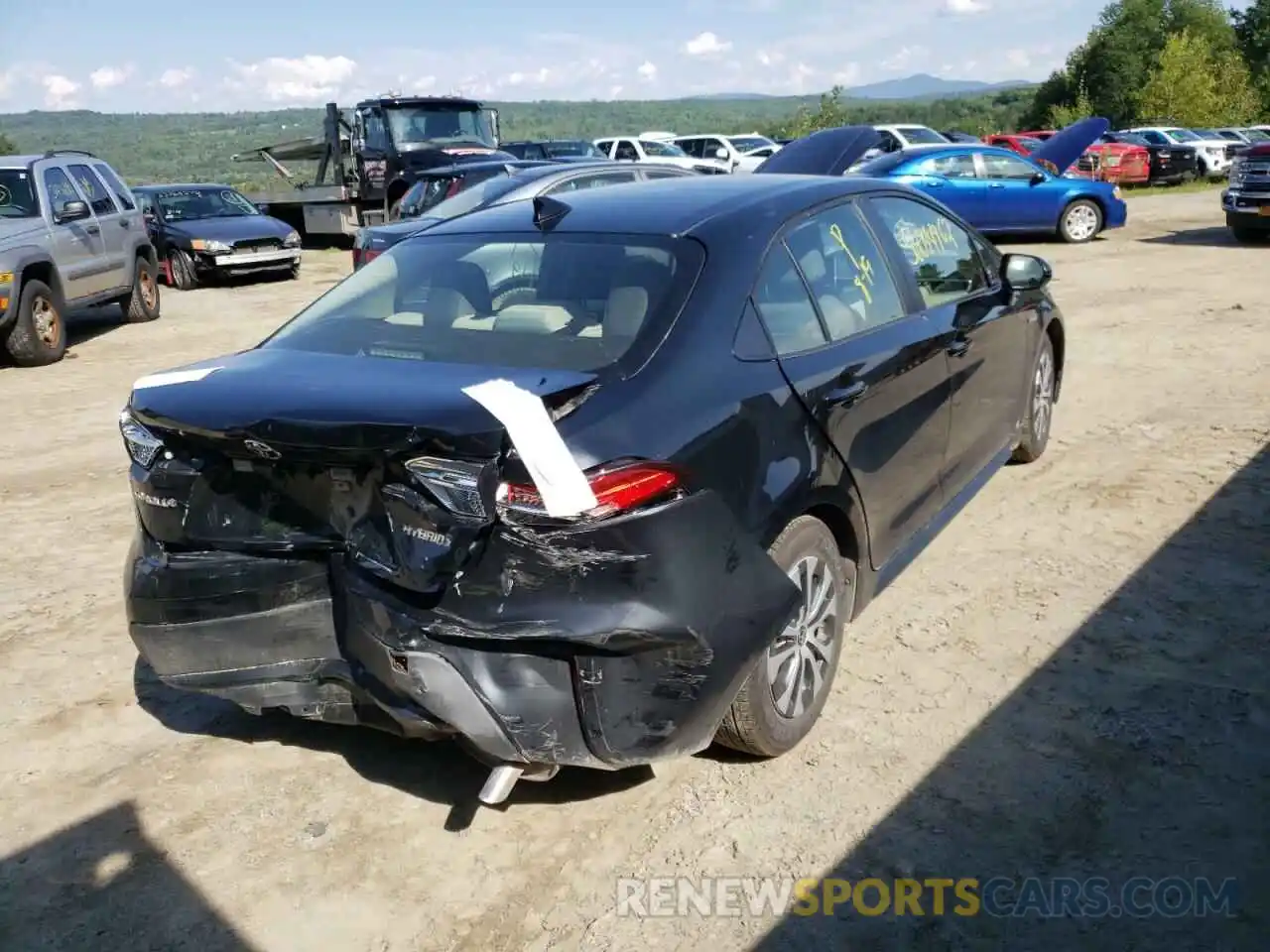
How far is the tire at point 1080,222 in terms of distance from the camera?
17.5 metres

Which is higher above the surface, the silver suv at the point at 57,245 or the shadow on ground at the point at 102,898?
the silver suv at the point at 57,245

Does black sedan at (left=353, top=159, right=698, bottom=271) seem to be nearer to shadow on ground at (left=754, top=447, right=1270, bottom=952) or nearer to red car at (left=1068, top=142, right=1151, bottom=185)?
shadow on ground at (left=754, top=447, right=1270, bottom=952)

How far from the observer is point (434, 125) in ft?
63.6

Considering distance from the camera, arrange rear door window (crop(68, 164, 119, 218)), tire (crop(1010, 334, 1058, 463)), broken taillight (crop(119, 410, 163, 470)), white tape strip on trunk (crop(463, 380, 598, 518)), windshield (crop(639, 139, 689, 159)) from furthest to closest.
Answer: windshield (crop(639, 139, 689, 159)) → rear door window (crop(68, 164, 119, 218)) → tire (crop(1010, 334, 1058, 463)) → broken taillight (crop(119, 410, 163, 470)) → white tape strip on trunk (crop(463, 380, 598, 518))

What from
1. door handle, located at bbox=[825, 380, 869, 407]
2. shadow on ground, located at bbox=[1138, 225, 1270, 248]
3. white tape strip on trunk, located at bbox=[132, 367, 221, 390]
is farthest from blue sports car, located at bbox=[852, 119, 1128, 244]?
white tape strip on trunk, located at bbox=[132, 367, 221, 390]

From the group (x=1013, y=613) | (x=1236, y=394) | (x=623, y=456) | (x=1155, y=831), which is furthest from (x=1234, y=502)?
(x=623, y=456)

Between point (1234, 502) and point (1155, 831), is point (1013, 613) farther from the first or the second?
point (1234, 502)

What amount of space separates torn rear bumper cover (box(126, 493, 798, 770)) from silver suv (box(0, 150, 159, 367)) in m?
8.80

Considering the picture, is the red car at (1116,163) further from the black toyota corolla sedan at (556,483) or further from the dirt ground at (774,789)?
the black toyota corolla sedan at (556,483)

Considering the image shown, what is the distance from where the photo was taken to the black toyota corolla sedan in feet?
8.71

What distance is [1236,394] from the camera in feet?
24.0

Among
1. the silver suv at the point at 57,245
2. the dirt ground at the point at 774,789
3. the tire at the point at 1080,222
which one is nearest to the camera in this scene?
the dirt ground at the point at 774,789

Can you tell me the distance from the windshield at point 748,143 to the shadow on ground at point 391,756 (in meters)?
26.9

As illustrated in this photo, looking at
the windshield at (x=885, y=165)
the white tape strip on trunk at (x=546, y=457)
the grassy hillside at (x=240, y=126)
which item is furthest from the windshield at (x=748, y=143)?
the grassy hillside at (x=240, y=126)
